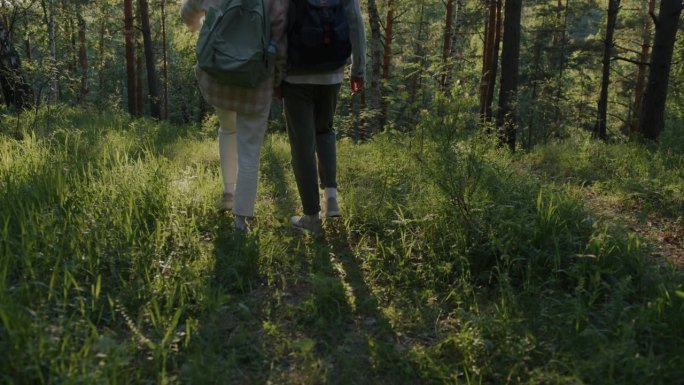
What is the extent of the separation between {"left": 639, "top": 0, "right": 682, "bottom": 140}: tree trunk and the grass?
547 cm

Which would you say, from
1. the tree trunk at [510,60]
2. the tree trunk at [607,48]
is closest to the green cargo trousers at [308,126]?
the tree trunk at [510,60]

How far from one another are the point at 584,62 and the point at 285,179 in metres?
23.0

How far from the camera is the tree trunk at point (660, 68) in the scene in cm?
829

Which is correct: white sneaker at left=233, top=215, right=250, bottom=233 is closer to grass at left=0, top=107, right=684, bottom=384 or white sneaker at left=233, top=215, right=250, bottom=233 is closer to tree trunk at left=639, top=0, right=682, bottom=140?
grass at left=0, top=107, right=684, bottom=384

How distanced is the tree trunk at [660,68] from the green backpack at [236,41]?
26.7ft

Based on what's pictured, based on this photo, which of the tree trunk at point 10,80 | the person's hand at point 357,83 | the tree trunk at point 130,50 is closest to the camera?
the person's hand at point 357,83

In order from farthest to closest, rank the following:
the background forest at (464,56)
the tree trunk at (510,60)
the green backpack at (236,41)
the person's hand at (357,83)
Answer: the tree trunk at (510,60) < the background forest at (464,56) < the person's hand at (357,83) < the green backpack at (236,41)

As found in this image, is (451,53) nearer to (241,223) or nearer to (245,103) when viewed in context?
(245,103)

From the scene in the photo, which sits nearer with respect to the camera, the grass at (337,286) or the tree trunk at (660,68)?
the grass at (337,286)

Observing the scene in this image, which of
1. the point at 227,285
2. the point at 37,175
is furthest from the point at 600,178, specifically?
the point at 37,175

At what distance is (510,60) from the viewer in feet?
36.2

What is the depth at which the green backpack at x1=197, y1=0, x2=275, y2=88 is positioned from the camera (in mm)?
3061

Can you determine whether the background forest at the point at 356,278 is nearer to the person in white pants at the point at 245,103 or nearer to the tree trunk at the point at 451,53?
the tree trunk at the point at 451,53

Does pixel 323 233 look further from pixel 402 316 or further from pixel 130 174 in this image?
pixel 130 174
